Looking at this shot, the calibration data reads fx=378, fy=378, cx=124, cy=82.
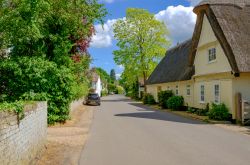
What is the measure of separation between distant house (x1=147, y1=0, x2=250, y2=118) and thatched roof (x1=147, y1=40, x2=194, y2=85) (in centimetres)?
105

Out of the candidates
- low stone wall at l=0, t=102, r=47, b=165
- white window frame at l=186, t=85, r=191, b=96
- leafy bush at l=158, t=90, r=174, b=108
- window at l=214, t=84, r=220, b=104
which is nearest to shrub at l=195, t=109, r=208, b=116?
window at l=214, t=84, r=220, b=104

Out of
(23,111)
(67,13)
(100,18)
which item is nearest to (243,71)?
(100,18)

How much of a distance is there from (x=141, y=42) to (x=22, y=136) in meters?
50.8

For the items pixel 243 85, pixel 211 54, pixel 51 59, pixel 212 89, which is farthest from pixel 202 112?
pixel 51 59

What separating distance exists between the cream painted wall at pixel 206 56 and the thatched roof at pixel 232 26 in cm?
102

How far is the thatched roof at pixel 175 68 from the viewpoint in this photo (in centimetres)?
3488

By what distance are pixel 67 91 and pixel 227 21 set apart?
11.1 meters

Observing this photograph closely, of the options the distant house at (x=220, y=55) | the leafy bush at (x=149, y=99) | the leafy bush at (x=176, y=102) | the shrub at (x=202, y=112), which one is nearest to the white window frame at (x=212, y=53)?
the distant house at (x=220, y=55)

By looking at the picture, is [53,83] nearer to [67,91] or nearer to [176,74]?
[67,91]

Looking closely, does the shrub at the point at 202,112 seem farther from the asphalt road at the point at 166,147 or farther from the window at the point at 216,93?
the asphalt road at the point at 166,147

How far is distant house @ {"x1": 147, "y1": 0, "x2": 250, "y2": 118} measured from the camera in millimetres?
22422

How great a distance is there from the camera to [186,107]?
3438 cm

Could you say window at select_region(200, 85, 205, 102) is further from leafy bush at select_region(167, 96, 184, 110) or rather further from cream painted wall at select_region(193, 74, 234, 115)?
leafy bush at select_region(167, 96, 184, 110)

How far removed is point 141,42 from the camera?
193 ft
